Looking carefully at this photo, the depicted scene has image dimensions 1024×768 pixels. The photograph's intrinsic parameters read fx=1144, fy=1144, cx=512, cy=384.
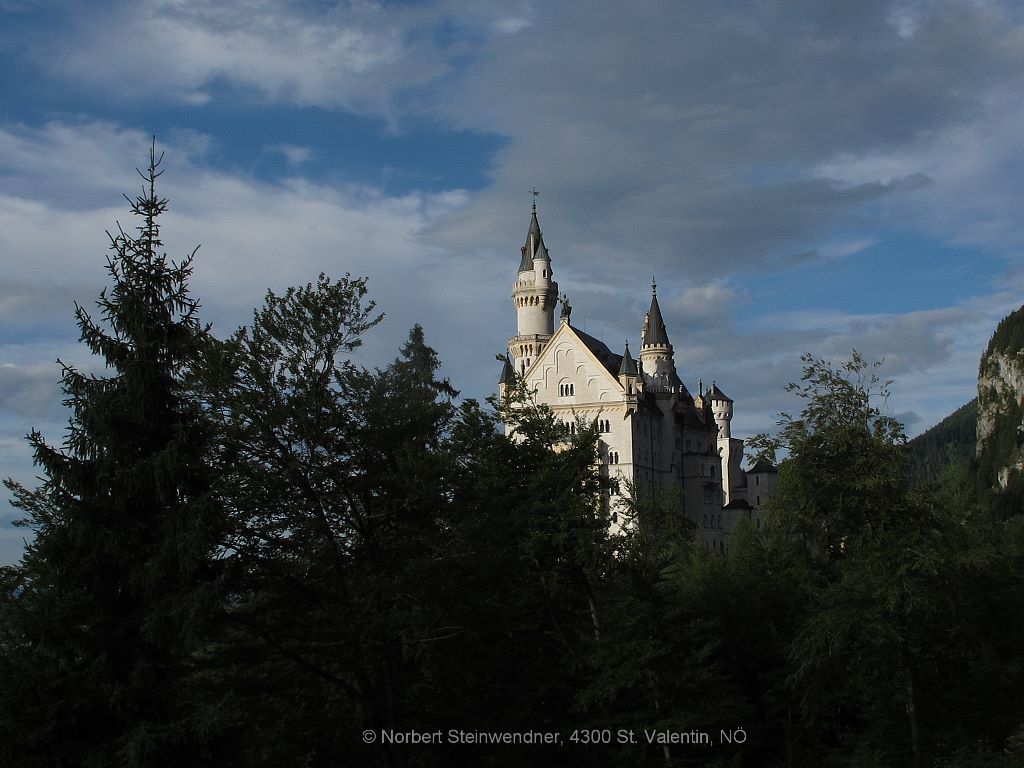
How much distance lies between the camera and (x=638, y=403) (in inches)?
3812

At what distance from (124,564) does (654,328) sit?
3571 inches

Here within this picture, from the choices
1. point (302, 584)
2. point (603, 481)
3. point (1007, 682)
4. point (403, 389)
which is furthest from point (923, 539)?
point (302, 584)

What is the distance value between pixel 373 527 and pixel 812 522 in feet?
40.6

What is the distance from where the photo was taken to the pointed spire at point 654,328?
110 m

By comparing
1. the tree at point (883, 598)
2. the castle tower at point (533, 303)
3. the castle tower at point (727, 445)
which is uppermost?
the castle tower at point (533, 303)

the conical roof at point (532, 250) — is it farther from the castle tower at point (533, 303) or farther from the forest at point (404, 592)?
the forest at point (404, 592)

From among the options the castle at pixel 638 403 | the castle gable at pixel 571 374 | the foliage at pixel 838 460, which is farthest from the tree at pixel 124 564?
the castle gable at pixel 571 374

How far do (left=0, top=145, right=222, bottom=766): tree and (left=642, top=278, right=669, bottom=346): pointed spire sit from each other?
87.9 metres

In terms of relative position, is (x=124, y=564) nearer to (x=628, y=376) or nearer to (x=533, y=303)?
(x=628, y=376)

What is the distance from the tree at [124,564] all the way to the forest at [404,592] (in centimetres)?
6

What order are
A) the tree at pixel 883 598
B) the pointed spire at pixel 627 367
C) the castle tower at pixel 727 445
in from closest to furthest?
the tree at pixel 883 598 < the pointed spire at pixel 627 367 < the castle tower at pixel 727 445

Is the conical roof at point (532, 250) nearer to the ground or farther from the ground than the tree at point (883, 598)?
farther from the ground

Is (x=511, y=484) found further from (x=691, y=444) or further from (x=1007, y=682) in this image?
(x=691, y=444)

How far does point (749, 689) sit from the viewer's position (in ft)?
125
